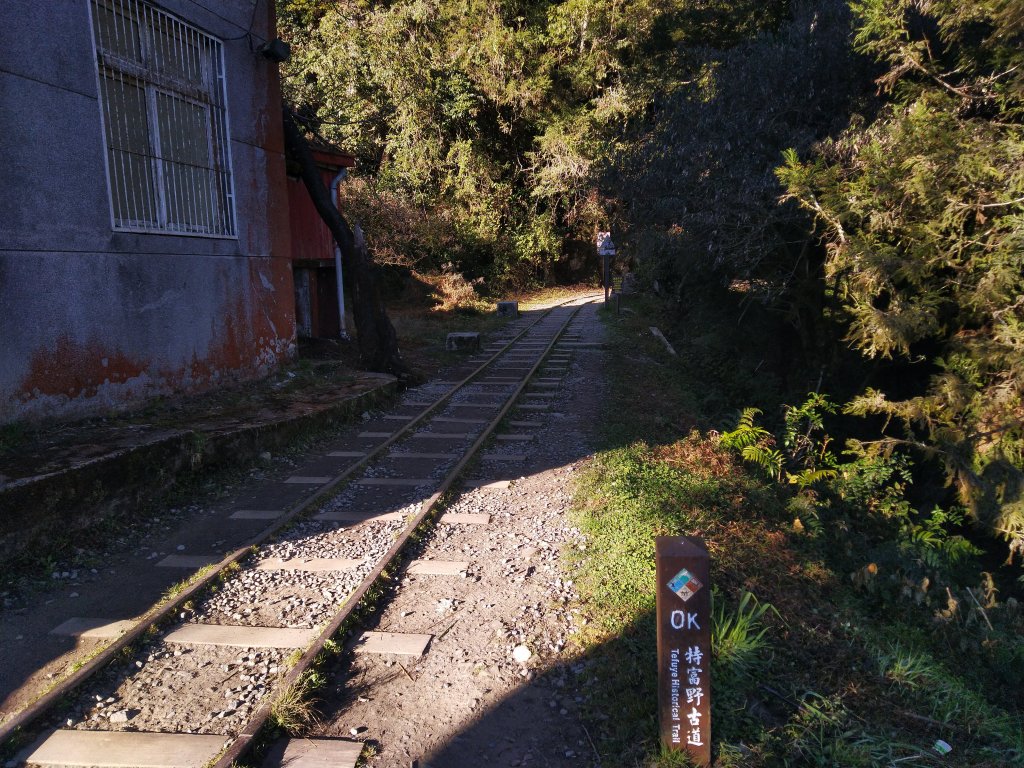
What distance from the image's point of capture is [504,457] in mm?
8781

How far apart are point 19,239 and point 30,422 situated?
5.60 feet

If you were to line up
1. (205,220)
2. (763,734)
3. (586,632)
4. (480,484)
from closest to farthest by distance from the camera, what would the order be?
(763,734) → (586,632) → (480,484) → (205,220)

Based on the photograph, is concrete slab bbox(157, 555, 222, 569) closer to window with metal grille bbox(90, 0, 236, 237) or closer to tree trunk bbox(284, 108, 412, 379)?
window with metal grille bbox(90, 0, 236, 237)

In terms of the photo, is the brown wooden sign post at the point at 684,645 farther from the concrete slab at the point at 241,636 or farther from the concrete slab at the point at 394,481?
the concrete slab at the point at 394,481

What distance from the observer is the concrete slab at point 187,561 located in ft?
18.6

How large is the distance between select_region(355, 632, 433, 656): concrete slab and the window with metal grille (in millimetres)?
5787

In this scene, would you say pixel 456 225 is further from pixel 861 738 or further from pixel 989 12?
pixel 861 738

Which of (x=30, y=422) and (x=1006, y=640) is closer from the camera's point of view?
(x=1006, y=640)

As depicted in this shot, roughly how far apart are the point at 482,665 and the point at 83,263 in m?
5.97

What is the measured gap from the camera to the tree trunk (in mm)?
12523

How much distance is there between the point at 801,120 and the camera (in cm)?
1217

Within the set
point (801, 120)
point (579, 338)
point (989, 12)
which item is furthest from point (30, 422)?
point (579, 338)

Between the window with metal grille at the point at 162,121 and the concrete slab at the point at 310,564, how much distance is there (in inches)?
178

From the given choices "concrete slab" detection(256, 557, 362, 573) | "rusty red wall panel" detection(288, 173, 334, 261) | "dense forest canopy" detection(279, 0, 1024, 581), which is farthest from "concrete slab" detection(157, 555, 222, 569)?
"rusty red wall panel" detection(288, 173, 334, 261)
